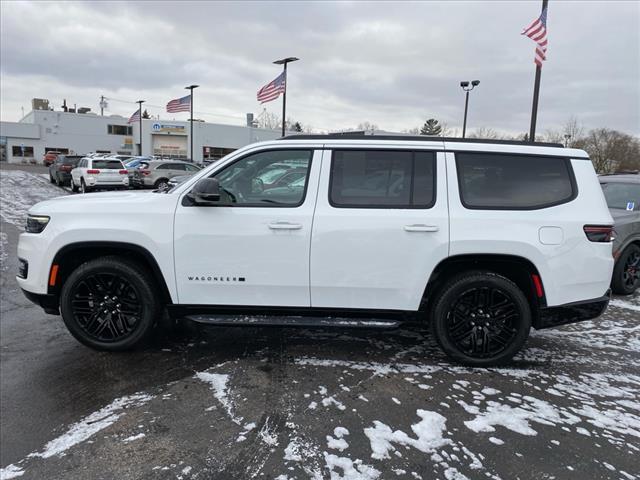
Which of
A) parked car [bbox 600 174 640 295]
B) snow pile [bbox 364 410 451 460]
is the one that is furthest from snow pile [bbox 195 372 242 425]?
parked car [bbox 600 174 640 295]

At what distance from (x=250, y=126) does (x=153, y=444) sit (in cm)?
6249

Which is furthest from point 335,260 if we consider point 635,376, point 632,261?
point 632,261

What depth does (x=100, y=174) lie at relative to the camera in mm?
18578

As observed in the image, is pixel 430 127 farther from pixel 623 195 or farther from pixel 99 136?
pixel 623 195

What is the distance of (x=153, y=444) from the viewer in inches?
112

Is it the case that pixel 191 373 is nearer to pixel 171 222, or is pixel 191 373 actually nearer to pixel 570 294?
pixel 171 222

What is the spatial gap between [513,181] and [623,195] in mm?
Answer: 4416

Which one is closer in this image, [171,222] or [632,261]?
[171,222]

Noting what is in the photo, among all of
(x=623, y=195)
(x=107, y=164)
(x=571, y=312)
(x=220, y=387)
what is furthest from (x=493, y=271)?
(x=107, y=164)

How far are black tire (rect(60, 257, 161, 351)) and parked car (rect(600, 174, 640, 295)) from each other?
6.23m

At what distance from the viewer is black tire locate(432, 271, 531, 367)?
12.6 ft

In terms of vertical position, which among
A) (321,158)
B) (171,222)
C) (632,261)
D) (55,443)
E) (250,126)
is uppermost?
(250,126)

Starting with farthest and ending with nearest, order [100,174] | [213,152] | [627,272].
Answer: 1. [213,152]
2. [100,174]
3. [627,272]

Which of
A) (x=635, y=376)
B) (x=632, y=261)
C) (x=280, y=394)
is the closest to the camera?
(x=280, y=394)
